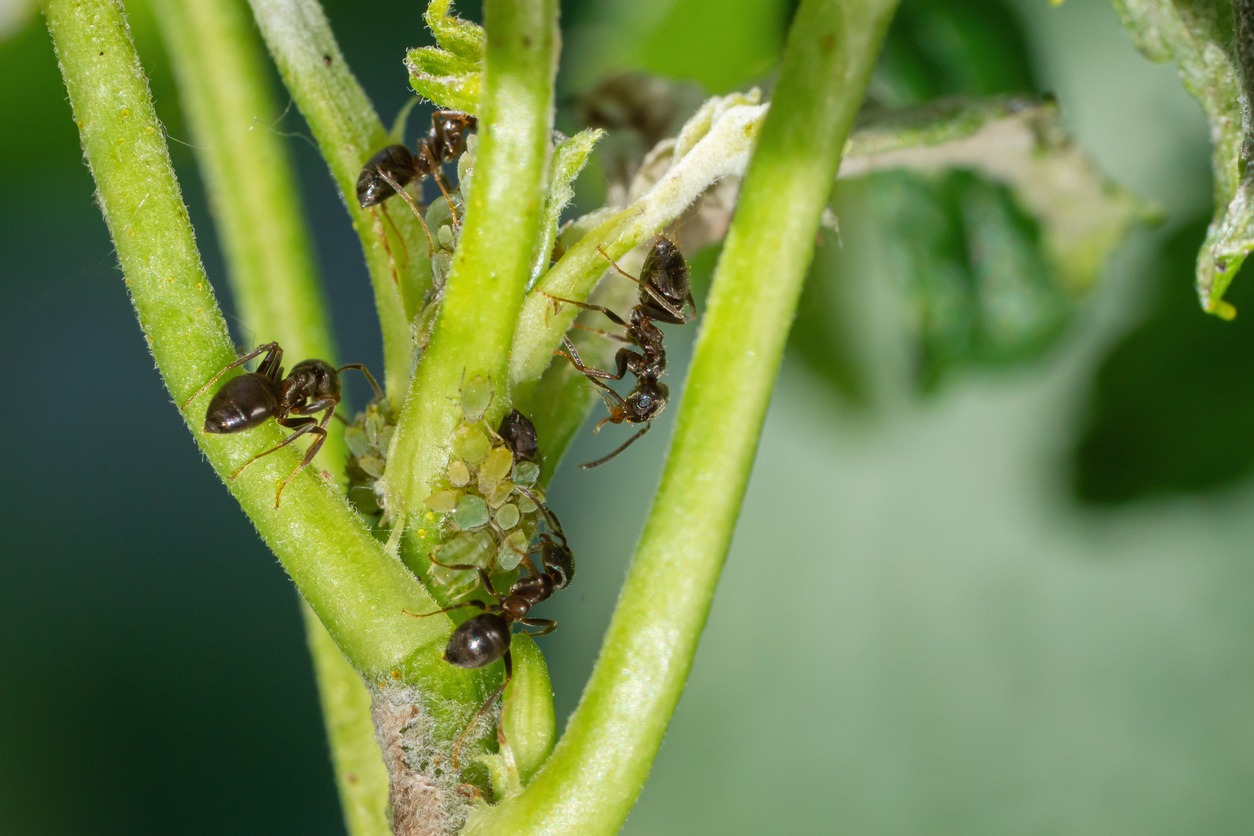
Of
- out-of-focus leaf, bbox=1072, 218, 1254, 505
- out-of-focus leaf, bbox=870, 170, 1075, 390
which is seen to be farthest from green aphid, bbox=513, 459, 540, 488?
out-of-focus leaf, bbox=1072, 218, 1254, 505

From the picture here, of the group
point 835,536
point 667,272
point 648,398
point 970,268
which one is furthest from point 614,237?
point 835,536

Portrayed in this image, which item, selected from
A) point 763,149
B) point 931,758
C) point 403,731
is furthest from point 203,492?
point 763,149

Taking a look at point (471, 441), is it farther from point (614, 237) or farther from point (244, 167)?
point (244, 167)

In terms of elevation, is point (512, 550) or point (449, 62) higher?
point (449, 62)

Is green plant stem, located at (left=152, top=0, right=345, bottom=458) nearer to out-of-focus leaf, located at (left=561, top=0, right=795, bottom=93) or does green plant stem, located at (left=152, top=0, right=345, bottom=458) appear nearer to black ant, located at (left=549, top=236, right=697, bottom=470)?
black ant, located at (left=549, top=236, right=697, bottom=470)

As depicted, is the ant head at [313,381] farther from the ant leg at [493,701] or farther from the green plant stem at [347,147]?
the ant leg at [493,701]
